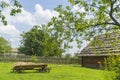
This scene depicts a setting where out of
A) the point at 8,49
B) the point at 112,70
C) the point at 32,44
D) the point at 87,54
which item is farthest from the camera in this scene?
the point at 8,49

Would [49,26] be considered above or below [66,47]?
above

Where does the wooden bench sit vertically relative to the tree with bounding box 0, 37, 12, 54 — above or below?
below

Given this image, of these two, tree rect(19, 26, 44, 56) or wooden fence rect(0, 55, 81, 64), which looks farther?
tree rect(19, 26, 44, 56)

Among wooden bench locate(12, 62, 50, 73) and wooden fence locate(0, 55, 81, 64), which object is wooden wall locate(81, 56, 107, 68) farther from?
wooden bench locate(12, 62, 50, 73)

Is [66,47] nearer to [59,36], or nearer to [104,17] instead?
[59,36]

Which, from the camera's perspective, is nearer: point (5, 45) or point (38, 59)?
point (38, 59)

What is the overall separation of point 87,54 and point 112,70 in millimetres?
28058

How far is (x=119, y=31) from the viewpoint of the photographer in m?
11.0

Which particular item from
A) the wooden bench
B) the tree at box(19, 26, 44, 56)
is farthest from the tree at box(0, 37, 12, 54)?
the wooden bench

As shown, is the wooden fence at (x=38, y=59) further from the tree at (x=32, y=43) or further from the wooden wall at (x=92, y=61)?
the tree at (x=32, y=43)

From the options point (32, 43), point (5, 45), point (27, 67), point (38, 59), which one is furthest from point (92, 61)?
point (5, 45)

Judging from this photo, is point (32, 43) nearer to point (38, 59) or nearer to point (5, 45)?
point (38, 59)

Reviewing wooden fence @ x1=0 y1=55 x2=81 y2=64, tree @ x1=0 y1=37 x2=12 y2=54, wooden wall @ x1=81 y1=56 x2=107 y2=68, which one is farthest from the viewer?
tree @ x1=0 y1=37 x2=12 y2=54

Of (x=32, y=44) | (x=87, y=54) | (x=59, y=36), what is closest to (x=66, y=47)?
(x=59, y=36)
